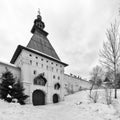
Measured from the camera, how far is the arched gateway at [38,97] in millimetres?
19281

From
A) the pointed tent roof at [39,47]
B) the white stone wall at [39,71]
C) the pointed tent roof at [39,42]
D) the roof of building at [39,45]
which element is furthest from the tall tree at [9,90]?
the roof of building at [39,45]

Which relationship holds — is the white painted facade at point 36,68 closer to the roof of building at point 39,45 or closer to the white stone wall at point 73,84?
the roof of building at point 39,45

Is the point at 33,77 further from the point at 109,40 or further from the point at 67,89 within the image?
the point at 67,89

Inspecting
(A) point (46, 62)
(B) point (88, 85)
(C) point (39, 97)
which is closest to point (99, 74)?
(B) point (88, 85)

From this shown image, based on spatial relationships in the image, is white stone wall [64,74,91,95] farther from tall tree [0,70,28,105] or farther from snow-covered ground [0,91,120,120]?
snow-covered ground [0,91,120,120]

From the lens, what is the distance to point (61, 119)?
7441 millimetres

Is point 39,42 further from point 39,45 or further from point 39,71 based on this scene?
point 39,71

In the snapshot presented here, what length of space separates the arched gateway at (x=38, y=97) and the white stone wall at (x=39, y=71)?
2.68 feet

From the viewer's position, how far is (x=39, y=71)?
20875 mm

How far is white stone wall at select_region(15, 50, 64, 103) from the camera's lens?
18797 mm

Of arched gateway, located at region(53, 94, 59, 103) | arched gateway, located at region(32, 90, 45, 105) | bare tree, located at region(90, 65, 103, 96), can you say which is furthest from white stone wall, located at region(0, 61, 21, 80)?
bare tree, located at region(90, 65, 103, 96)

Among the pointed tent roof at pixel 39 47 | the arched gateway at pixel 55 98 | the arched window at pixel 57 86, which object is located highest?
the pointed tent roof at pixel 39 47

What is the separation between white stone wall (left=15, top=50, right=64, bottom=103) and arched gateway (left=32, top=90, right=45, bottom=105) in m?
0.82

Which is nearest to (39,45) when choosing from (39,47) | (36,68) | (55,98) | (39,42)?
(39,47)
